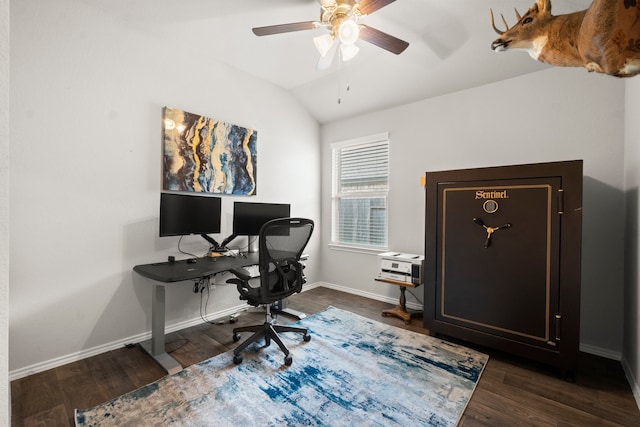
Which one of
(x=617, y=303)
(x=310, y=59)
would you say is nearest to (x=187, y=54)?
(x=310, y=59)

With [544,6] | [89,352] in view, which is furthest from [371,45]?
[89,352]

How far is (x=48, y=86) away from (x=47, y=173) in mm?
652

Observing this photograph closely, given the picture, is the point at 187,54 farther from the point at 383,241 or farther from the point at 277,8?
the point at 383,241

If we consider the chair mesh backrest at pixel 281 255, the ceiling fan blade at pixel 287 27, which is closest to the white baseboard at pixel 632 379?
the chair mesh backrest at pixel 281 255

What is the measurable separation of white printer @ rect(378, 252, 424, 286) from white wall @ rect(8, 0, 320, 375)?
209 cm

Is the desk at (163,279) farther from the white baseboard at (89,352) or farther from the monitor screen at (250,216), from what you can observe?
the monitor screen at (250,216)

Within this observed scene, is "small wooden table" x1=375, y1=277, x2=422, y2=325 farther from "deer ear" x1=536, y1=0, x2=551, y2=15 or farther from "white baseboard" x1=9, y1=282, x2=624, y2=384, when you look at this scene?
"deer ear" x1=536, y1=0, x2=551, y2=15

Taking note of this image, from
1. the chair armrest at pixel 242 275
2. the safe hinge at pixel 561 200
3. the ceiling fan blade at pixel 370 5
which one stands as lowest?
the chair armrest at pixel 242 275

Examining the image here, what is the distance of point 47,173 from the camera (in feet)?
6.87

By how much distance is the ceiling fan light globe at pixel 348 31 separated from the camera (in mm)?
1835

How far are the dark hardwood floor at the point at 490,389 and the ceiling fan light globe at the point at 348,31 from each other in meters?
2.52

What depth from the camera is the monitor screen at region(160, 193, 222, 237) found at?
8.10 ft

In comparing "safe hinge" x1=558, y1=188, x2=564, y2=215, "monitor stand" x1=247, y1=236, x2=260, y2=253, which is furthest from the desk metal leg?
"safe hinge" x1=558, y1=188, x2=564, y2=215

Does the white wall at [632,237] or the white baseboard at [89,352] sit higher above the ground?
the white wall at [632,237]
